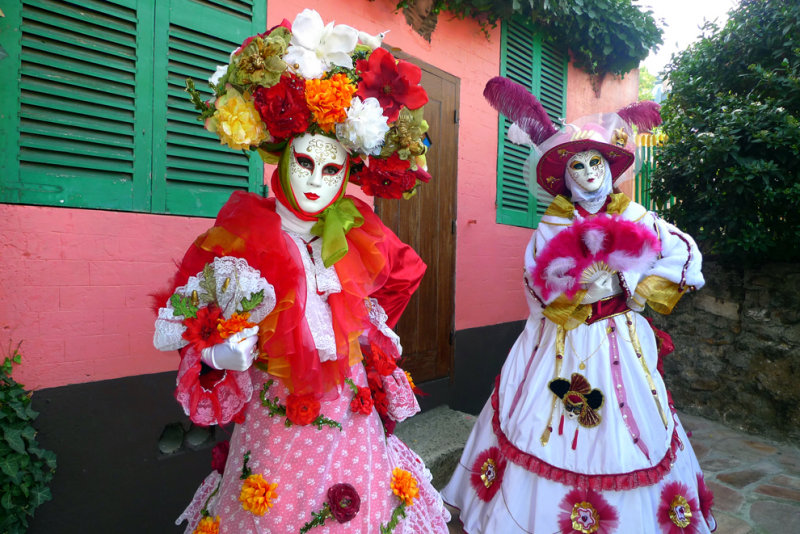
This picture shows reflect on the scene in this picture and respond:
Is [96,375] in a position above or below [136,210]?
below

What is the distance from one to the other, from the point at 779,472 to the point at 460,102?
4.00 metres

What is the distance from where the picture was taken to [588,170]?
2.82m

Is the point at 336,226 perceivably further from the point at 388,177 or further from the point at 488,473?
the point at 488,473

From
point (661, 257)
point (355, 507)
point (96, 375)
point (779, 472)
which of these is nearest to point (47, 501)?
point (96, 375)

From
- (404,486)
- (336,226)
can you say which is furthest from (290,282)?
(404,486)

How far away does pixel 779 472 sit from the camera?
3930 mm

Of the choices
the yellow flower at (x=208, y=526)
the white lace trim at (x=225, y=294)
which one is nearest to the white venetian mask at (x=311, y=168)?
the white lace trim at (x=225, y=294)

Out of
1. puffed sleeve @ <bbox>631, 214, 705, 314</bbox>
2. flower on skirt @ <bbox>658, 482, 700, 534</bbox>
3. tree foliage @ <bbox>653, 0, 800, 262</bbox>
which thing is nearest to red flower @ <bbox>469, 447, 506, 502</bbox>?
flower on skirt @ <bbox>658, 482, 700, 534</bbox>

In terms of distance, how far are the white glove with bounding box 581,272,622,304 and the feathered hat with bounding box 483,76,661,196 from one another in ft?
2.20

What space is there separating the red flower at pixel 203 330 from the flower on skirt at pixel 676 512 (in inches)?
92.2

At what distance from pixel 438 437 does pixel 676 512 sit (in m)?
1.70

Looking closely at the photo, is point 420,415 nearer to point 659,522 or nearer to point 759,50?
point 659,522

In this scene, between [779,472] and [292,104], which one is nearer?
[292,104]

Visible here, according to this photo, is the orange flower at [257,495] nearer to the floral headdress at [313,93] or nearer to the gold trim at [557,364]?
the floral headdress at [313,93]
